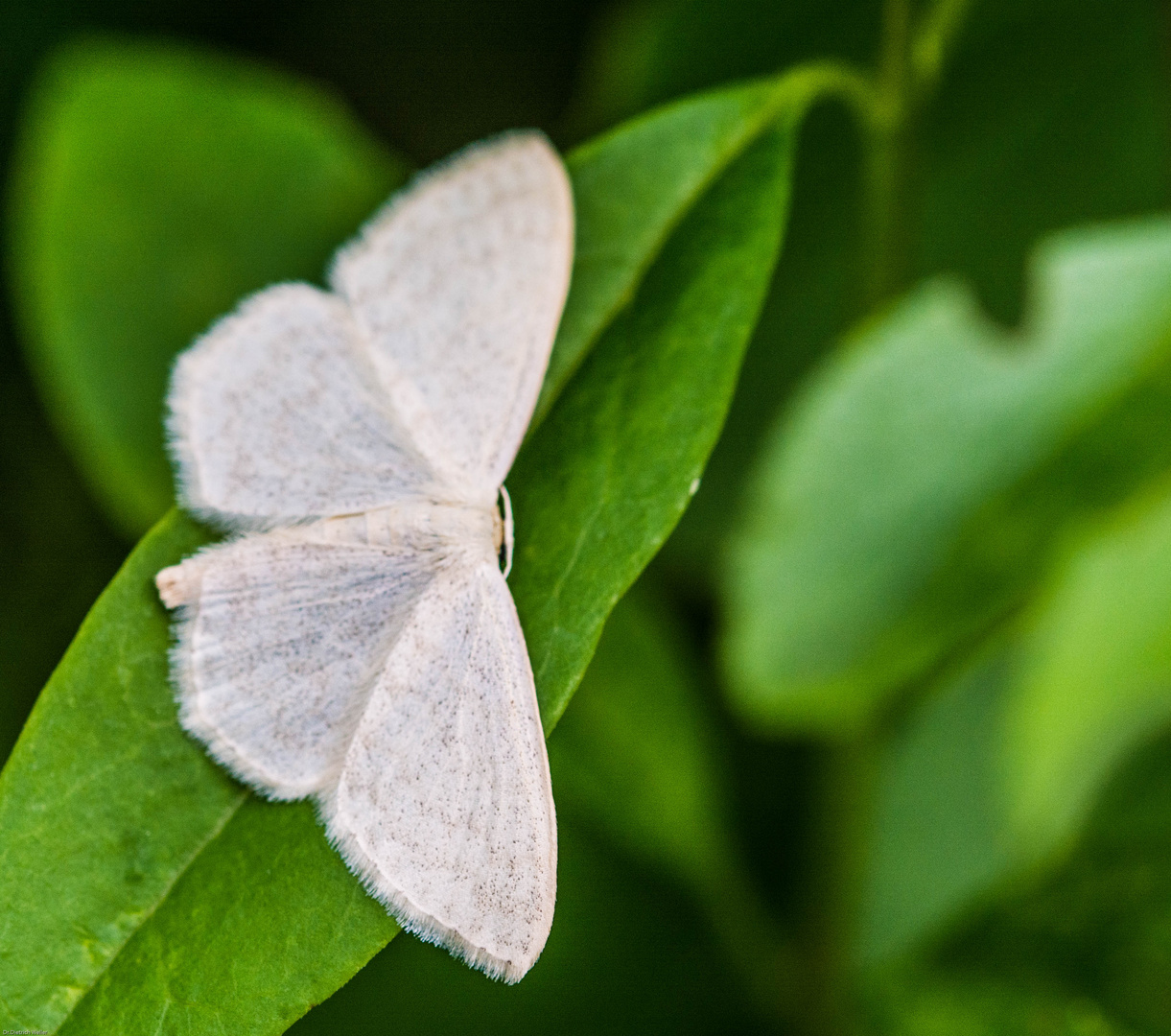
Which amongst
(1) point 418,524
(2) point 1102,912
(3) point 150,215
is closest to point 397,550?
(1) point 418,524

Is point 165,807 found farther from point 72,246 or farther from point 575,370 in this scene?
point 72,246

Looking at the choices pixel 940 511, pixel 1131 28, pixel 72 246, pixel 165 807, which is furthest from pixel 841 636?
pixel 72 246

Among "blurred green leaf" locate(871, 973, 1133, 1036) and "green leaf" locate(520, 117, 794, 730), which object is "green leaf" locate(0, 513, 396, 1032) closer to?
"green leaf" locate(520, 117, 794, 730)

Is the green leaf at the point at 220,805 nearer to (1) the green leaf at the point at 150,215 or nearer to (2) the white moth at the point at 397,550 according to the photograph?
(2) the white moth at the point at 397,550

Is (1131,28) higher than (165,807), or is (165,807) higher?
(1131,28)

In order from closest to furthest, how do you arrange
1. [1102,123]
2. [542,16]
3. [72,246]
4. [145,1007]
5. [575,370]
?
[145,1007] → [575,370] → [72,246] → [1102,123] → [542,16]

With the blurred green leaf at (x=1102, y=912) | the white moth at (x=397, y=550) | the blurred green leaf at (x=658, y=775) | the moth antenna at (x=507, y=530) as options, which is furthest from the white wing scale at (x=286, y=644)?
the blurred green leaf at (x=1102, y=912)
